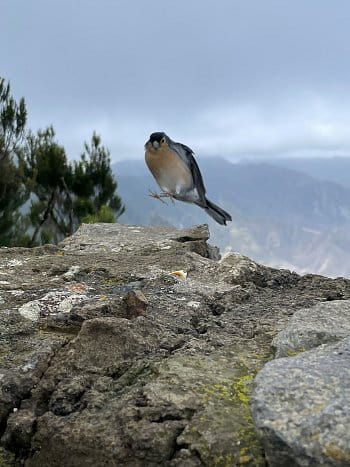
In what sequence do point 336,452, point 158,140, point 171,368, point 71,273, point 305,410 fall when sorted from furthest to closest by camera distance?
point 158,140
point 71,273
point 171,368
point 305,410
point 336,452

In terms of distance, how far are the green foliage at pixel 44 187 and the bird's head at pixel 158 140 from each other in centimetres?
1112

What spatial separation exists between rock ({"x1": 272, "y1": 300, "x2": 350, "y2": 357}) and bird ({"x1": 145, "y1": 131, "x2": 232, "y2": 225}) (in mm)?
1750

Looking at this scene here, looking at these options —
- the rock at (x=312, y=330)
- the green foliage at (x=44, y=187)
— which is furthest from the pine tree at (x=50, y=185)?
the rock at (x=312, y=330)

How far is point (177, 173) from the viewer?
464 cm

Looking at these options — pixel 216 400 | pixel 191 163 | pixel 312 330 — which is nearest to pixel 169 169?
pixel 191 163

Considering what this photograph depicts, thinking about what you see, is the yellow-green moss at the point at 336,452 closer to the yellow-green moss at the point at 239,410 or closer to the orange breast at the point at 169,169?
the yellow-green moss at the point at 239,410

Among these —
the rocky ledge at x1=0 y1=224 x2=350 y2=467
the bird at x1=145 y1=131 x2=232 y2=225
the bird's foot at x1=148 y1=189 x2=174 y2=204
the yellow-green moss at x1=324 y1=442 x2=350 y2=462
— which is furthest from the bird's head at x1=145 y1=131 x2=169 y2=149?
the yellow-green moss at x1=324 y1=442 x2=350 y2=462

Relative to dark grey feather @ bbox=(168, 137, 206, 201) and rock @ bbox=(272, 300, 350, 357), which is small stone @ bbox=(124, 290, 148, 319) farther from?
dark grey feather @ bbox=(168, 137, 206, 201)

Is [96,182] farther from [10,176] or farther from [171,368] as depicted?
[171,368]

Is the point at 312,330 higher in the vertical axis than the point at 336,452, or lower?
higher

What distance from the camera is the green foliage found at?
54.5 ft

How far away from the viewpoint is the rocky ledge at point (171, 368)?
6.93 feet

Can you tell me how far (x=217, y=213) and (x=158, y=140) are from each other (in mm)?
752

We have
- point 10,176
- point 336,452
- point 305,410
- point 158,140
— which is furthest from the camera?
point 10,176
